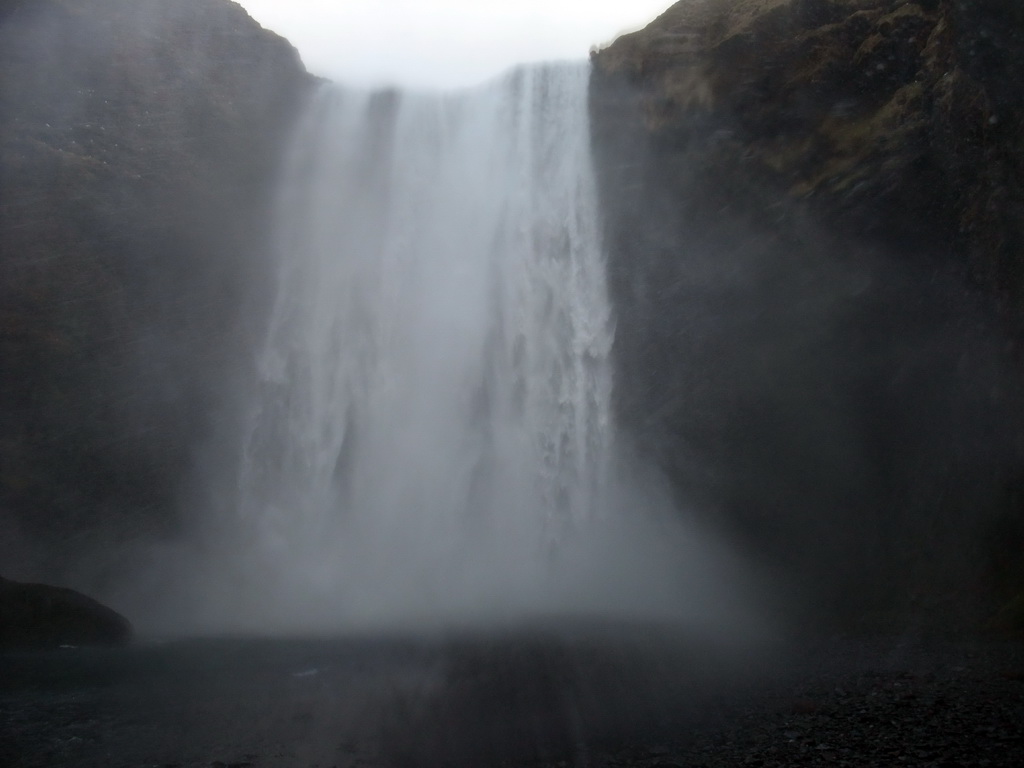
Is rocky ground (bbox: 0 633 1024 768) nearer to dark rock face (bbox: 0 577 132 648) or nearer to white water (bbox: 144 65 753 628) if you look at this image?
dark rock face (bbox: 0 577 132 648)

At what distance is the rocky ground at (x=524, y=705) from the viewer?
9.73 m

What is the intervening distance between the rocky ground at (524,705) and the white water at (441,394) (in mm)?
4238

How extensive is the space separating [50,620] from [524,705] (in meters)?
11.7

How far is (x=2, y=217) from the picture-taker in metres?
21.6

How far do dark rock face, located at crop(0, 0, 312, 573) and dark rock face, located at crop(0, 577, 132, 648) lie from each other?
3988mm

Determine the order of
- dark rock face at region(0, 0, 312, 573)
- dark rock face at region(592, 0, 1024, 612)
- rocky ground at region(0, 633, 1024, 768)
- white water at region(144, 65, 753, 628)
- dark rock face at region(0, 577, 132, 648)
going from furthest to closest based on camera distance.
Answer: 1. dark rock face at region(0, 0, 312, 573)
2. white water at region(144, 65, 753, 628)
3. dark rock face at region(0, 577, 132, 648)
4. dark rock face at region(592, 0, 1024, 612)
5. rocky ground at region(0, 633, 1024, 768)

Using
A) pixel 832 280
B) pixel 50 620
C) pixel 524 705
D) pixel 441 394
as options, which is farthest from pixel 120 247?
pixel 832 280

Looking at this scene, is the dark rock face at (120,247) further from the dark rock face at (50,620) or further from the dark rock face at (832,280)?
the dark rock face at (832,280)

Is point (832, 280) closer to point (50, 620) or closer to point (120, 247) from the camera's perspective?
point (50, 620)

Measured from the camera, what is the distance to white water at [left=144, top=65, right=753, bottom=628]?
21.3m

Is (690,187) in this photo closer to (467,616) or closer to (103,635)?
(467,616)

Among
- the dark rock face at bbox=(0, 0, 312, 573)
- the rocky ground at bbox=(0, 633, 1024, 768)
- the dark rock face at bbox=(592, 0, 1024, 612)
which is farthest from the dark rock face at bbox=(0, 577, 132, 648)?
the dark rock face at bbox=(592, 0, 1024, 612)

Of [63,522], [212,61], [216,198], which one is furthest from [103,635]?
[212,61]

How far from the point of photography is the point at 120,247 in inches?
907
